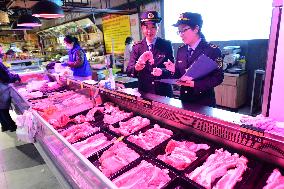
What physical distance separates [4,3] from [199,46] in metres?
10.9

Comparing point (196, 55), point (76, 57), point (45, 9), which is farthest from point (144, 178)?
point (76, 57)

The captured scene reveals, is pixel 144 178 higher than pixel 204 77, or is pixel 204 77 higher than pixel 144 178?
pixel 204 77

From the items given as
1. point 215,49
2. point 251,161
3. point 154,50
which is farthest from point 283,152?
point 154,50

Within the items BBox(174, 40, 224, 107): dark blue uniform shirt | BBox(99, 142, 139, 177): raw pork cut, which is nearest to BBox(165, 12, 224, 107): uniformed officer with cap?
BBox(174, 40, 224, 107): dark blue uniform shirt

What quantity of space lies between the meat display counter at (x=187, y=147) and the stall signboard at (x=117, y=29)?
9.28 metres

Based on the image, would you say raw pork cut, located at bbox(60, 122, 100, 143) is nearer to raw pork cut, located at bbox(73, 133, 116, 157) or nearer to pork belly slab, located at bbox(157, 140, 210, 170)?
raw pork cut, located at bbox(73, 133, 116, 157)

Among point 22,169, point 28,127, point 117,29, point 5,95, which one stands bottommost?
point 22,169

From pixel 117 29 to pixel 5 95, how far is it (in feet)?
23.6

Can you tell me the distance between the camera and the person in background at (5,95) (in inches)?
246

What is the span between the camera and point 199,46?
3.20 metres

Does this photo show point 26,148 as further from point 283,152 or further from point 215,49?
point 283,152

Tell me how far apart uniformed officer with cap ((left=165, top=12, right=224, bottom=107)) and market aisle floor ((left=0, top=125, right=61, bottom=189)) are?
9.39 ft

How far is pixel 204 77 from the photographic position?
9.48 feet

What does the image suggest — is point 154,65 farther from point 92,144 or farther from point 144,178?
point 144,178
